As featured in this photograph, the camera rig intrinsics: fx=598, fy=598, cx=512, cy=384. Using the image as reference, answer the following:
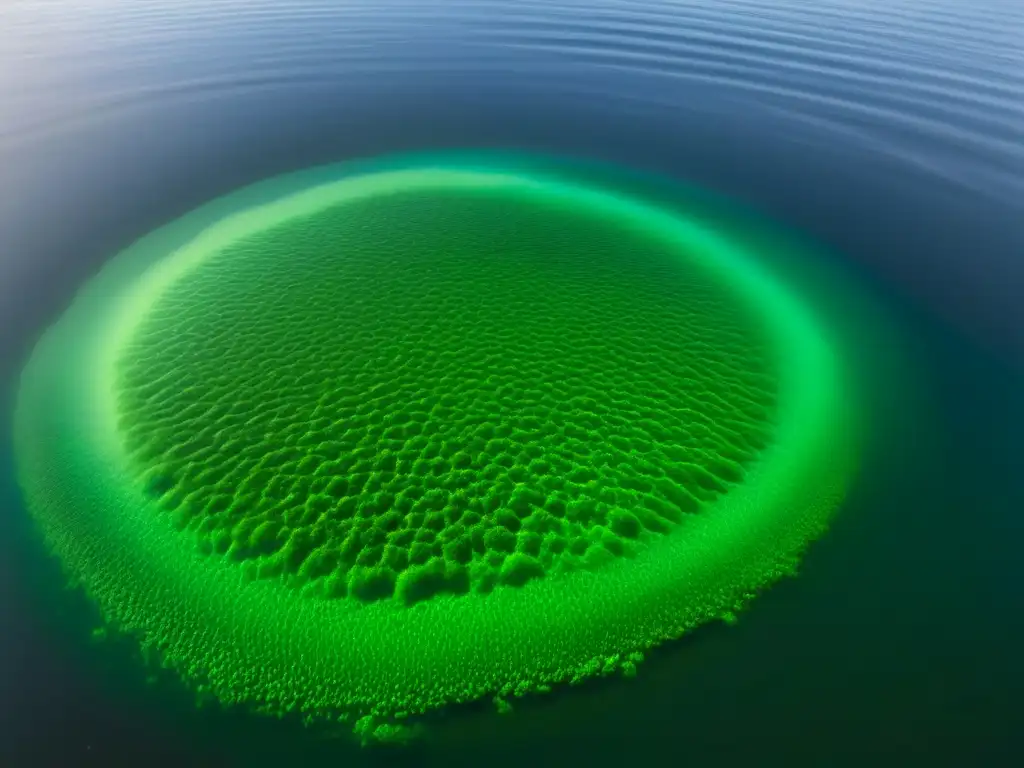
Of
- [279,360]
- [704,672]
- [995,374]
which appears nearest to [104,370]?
[279,360]

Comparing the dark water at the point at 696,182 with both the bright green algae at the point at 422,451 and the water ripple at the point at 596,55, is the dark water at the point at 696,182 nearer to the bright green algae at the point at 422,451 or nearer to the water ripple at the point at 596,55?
the water ripple at the point at 596,55

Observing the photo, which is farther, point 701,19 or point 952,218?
point 701,19

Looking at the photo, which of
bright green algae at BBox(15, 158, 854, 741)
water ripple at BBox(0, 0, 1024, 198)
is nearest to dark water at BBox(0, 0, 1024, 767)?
water ripple at BBox(0, 0, 1024, 198)

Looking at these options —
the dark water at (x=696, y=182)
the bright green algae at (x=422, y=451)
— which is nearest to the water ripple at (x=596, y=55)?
the dark water at (x=696, y=182)

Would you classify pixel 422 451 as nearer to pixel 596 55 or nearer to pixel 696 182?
pixel 696 182

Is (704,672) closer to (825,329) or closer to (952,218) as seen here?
(825,329)

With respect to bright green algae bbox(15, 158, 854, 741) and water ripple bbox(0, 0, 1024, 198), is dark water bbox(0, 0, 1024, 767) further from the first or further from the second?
bright green algae bbox(15, 158, 854, 741)
